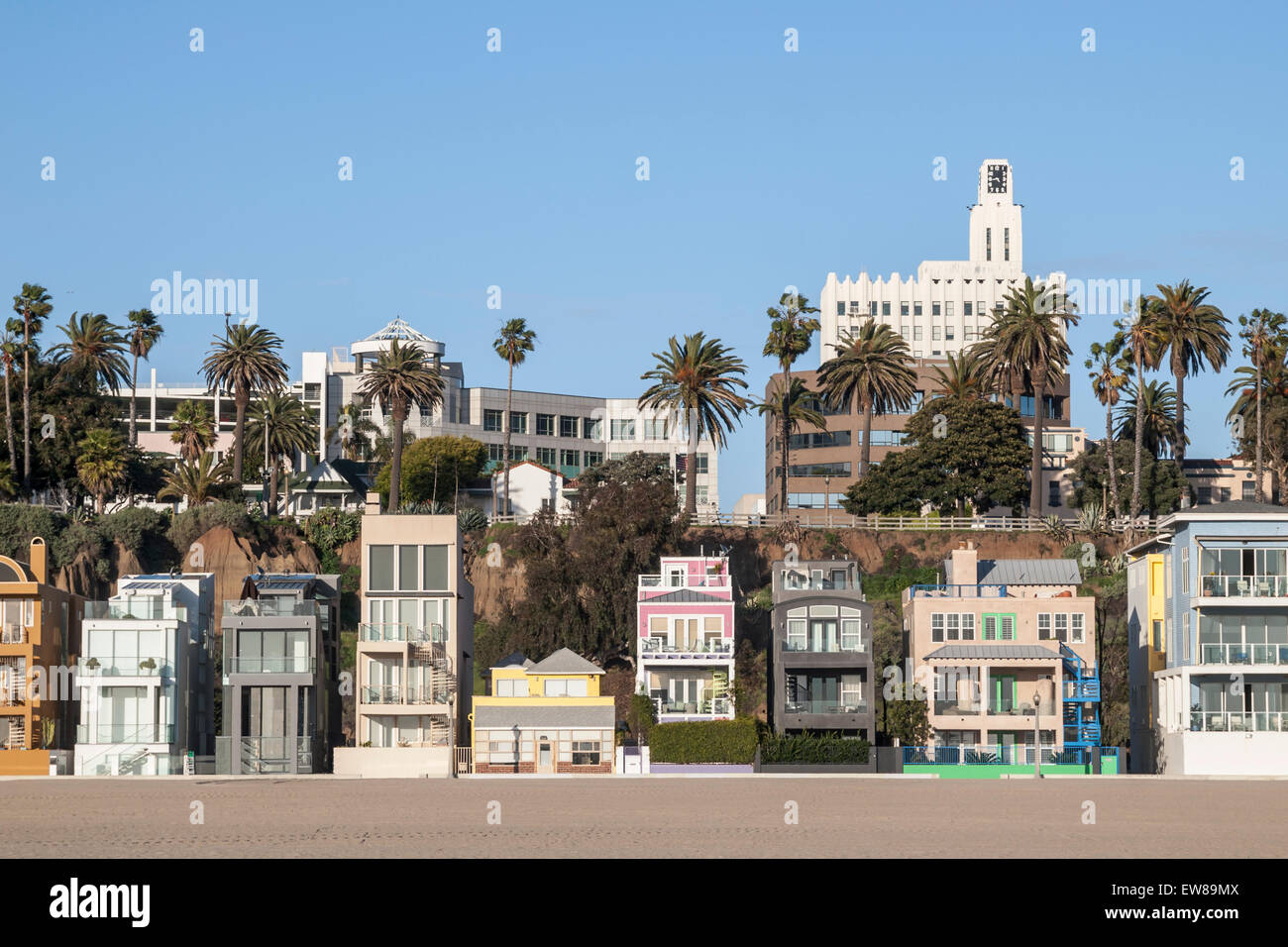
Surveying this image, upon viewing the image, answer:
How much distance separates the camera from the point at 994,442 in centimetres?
12244

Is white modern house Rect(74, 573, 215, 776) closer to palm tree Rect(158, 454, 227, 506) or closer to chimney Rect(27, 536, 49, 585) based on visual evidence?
chimney Rect(27, 536, 49, 585)

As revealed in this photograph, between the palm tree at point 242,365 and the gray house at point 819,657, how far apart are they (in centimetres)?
5069

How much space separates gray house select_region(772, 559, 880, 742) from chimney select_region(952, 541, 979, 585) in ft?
34.7

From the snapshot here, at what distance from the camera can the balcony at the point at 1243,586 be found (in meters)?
74.9

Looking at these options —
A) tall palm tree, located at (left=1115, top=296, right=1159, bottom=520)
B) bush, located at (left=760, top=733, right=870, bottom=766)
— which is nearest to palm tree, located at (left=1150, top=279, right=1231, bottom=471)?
tall palm tree, located at (left=1115, top=296, right=1159, bottom=520)

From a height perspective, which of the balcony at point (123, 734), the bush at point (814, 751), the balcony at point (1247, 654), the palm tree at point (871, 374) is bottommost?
the bush at point (814, 751)

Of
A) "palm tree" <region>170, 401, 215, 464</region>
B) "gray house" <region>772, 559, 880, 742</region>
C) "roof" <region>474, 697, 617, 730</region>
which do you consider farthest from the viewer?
"palm tree" <region>170, 401, 215, 464</region>

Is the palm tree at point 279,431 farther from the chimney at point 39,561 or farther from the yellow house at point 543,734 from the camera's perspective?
the yellow house at point 543,734

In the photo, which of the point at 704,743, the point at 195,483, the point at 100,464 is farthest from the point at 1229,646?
the point at 100,464

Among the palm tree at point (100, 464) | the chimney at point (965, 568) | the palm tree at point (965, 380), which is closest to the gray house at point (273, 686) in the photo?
the chimney at point (965, 568)

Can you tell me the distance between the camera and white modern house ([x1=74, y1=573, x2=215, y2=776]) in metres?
74.2

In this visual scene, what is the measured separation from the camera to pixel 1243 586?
74.9 metres
